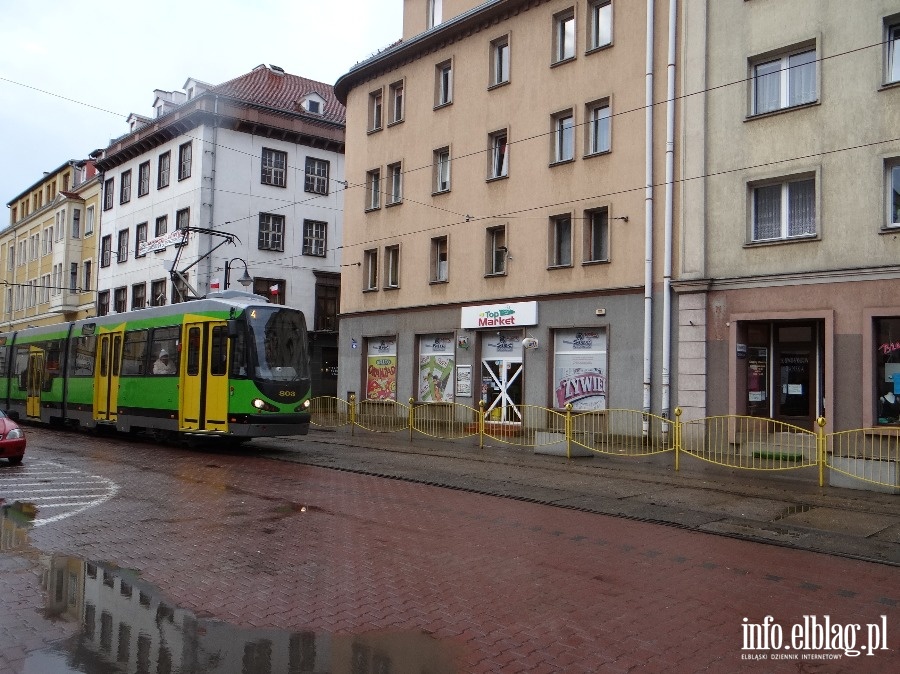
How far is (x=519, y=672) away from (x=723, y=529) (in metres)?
5.70

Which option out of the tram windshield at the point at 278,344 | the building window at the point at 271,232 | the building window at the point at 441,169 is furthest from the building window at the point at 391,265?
the building window at the point at 271,232

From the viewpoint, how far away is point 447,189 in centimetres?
2631

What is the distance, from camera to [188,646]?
526 centimetres

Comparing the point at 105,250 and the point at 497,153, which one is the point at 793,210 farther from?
the point at 105,250

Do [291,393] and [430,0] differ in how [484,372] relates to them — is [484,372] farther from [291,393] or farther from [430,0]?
[430,0]

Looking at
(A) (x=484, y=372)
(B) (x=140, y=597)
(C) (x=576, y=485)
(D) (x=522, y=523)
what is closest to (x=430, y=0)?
(A) (x=484, y=372)

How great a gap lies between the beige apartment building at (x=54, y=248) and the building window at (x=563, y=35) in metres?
34.4

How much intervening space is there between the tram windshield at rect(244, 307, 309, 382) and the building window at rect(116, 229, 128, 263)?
29.7m

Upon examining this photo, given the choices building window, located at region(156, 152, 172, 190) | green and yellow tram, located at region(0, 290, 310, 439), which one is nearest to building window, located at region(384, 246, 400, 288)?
green and yellow tram, located at region(0, 290, 310, 439)

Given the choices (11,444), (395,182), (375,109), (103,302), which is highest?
(375,109)

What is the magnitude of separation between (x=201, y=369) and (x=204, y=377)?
227 mm

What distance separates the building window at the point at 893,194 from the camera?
16609mm

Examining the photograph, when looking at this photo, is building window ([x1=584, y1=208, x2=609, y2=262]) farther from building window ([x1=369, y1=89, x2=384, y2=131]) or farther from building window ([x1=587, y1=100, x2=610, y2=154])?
building window ([x1=369, y1=89, x2=384, y2=131])

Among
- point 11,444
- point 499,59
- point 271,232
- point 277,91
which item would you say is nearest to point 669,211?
point 499,59
